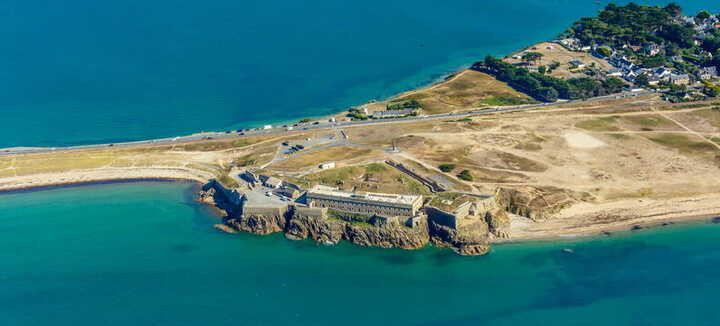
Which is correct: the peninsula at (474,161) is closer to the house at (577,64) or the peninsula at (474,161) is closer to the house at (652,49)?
the house at (577,64)

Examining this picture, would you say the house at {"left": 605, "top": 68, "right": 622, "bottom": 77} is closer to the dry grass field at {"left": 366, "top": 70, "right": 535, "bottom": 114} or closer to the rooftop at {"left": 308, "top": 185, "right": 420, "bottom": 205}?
the dry grass field at {"left": 366, "top": 70, "right": 535, "bottom": 114}

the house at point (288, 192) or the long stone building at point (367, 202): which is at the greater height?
the house at point (288, 192)

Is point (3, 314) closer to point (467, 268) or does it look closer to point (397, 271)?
point (397, 271)

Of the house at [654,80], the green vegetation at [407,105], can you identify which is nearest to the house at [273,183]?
the green vegetation at [407,105]

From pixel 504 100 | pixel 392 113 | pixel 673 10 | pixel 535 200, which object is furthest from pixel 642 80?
pixel 535 200

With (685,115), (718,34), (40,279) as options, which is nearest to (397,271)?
(40,279)

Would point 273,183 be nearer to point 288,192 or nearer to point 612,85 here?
point 288,192
